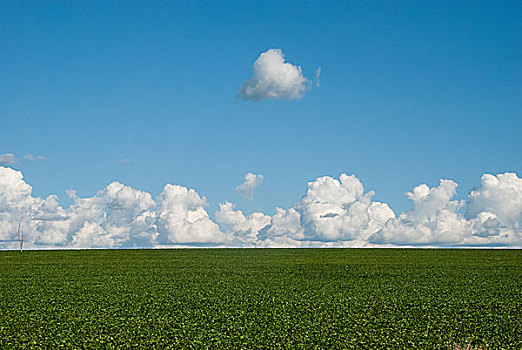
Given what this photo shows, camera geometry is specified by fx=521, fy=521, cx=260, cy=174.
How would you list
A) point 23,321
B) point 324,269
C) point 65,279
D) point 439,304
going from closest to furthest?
1. point 23,321
2. point 439,304
3. point 65,279
4. point 324,269

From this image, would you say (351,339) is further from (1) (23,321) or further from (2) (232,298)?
(1) (23,321)

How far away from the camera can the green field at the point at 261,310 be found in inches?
486

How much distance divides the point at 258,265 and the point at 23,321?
17.5 metres

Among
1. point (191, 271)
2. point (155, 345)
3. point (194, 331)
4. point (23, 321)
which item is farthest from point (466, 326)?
point (191, 271)

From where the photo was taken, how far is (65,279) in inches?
942

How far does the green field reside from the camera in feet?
40.5

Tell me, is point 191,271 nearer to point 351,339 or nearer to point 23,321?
point 23,321

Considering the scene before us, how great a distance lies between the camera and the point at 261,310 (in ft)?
50.4

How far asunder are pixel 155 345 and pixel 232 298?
18.9 ft

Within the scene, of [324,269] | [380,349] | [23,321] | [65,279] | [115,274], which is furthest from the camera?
[324,269]

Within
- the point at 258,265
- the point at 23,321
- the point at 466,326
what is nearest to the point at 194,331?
the point at 23,321

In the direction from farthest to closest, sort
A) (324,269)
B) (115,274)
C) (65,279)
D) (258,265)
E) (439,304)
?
(258,265)
(324,269)
(115,274)
(65,279)
(439,304)

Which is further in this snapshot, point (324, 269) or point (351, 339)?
point (324, 269)

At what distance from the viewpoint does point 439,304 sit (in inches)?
661
